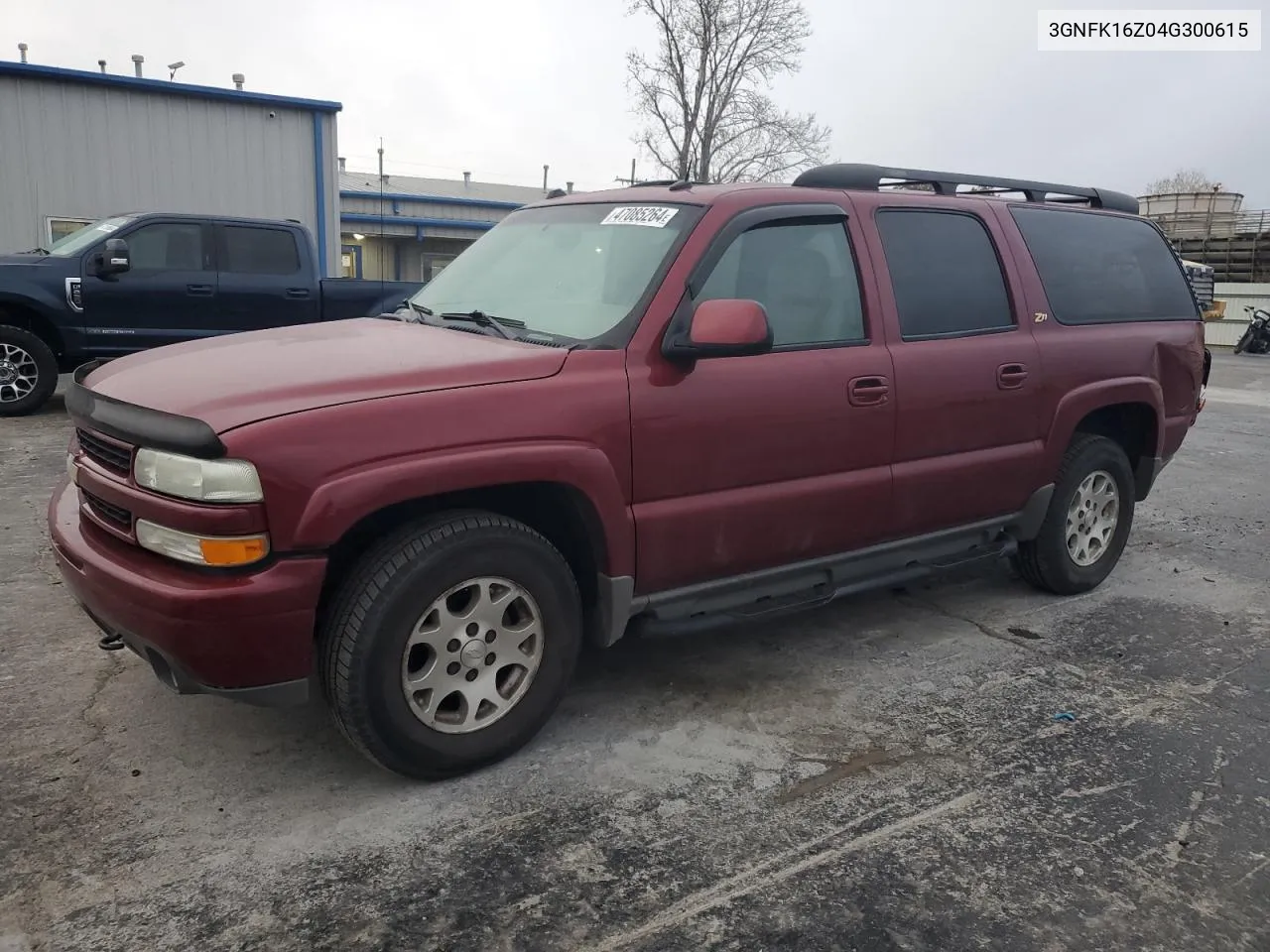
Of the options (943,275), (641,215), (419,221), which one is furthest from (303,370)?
(419,221)

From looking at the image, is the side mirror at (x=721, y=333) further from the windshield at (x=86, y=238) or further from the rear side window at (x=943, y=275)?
the windshield at (x=86, y=238)

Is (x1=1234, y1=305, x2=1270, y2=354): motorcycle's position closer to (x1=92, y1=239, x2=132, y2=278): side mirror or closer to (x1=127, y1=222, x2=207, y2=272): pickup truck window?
(x1=127, y1=222, x2=207, y2=272): pickup truck window

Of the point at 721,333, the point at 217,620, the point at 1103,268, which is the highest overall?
the point at 1103,268

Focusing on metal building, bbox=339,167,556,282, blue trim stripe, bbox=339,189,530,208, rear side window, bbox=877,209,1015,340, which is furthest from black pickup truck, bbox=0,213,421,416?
blue trim stripe, bbox=339,189,530,208

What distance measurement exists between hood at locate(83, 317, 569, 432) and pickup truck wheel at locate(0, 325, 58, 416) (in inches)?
246

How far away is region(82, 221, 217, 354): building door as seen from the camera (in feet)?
28.5

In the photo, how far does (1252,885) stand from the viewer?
2.54 m

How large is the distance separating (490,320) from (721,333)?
0.87 m

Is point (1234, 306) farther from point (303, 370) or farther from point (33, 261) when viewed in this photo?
point (303, 370)

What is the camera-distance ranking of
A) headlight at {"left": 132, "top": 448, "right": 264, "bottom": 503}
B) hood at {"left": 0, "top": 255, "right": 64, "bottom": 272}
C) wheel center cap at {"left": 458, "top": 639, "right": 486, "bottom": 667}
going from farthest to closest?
hood at {"left": 0, "top": 255, "right": 64, "bottom": 272}
wheel center cap at {"left": 458, "top": 639, "right": 486, "bottom": 667}
headlight at {"left": 132, "top": 448, "right": 264, "bottom": 503}

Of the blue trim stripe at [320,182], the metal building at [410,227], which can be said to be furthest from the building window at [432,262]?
the blue trim stripe at [320,182]

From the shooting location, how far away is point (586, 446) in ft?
9.73

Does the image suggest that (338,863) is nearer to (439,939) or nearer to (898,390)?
(439,939)

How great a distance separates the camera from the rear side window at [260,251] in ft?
30.7
